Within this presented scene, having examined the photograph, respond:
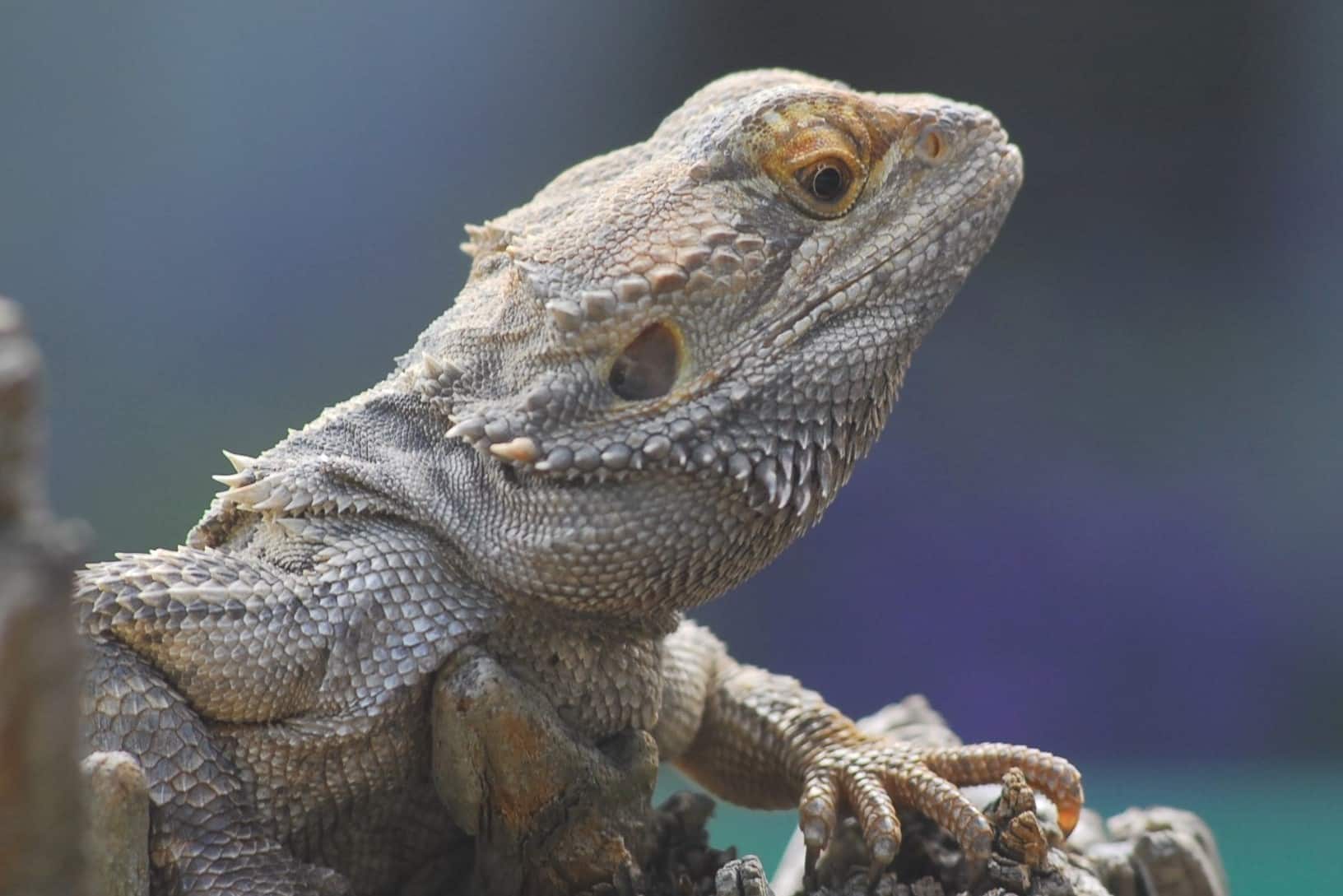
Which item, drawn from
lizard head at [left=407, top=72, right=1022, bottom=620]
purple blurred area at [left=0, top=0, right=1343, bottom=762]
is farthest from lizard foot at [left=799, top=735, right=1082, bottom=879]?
purple blurred area at [left=0, top=0, right=1343, bottom=762]

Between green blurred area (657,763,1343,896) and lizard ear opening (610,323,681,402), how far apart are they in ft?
7.18

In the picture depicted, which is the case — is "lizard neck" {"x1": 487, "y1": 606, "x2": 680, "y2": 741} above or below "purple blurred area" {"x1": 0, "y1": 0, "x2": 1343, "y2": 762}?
below

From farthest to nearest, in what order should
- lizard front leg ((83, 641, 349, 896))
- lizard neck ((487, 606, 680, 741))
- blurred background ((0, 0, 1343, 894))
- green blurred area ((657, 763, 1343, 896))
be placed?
blurred background ((0, 0, 1343, 894))
green blurred area ((657, 763, 1343, 896))
lizard neck ((487, 606, 680, 741))
lizard front leg ((83, 641, 349, 896))

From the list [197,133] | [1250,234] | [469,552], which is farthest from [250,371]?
[1250,234]

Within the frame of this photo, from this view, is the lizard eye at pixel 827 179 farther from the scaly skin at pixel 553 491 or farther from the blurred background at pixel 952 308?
the blurred background at pixel 952 308

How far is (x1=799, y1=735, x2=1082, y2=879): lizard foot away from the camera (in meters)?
2.16

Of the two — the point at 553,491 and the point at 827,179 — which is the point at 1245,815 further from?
the point at 553,491

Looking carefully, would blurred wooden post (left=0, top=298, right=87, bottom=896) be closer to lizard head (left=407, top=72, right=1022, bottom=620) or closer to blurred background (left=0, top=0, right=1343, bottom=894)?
lizard head (left=407, top=72, right=1022, bottom=620)

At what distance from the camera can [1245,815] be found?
4465 mm

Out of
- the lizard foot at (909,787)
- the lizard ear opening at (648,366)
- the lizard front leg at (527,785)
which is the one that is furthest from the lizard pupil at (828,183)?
the lizard foot at (909,787)

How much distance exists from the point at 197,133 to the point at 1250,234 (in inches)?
151

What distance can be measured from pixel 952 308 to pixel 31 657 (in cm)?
445

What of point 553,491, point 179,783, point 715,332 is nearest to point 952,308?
point 715,332

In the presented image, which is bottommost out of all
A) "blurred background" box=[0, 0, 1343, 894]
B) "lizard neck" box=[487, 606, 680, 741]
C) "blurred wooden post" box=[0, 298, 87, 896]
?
"blurred wooden post" box=[0, 298, 87, 896]
